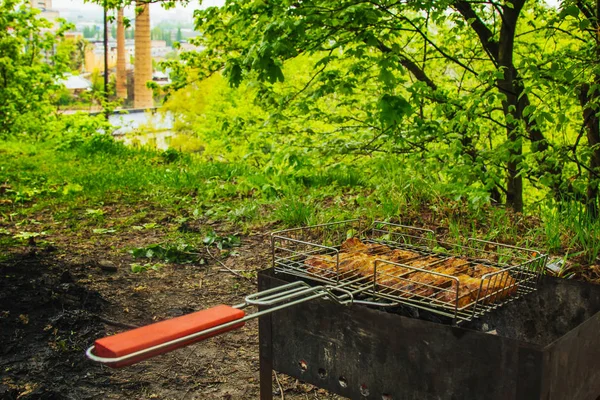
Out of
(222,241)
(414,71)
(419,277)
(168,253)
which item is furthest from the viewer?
(414,71)

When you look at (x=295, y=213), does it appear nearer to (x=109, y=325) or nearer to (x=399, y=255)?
(x=109, y=325)

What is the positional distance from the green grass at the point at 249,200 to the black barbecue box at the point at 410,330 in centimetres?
174

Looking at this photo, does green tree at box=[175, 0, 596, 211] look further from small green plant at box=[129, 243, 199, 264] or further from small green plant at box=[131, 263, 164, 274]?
small green plant at box=[131, 263, 164, 274]

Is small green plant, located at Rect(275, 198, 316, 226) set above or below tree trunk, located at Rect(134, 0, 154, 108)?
below

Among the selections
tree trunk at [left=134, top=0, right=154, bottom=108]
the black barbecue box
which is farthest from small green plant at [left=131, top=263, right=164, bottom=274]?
tree trunk at [left=134, top=0, right=154, bottom=108]

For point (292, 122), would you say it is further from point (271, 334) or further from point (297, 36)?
point (271, 334)

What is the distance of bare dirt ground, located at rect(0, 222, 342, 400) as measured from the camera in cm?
356

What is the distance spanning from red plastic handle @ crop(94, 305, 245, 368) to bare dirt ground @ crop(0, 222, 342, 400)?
166cm

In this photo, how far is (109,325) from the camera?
4.30m

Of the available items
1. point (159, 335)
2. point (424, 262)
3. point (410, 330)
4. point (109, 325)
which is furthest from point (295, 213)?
point (159, 335)

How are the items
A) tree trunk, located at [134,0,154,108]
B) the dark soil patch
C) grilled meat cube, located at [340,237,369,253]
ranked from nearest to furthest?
grilled meat cube, located at [340,237,369,253], the dark soil patch, tree trunk, located at [134,0,154,108]

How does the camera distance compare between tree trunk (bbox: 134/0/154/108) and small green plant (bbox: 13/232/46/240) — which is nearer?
small green plant (bbox: 13/232/46/240)

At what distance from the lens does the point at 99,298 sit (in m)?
4.68

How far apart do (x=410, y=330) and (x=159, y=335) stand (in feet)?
3.60
